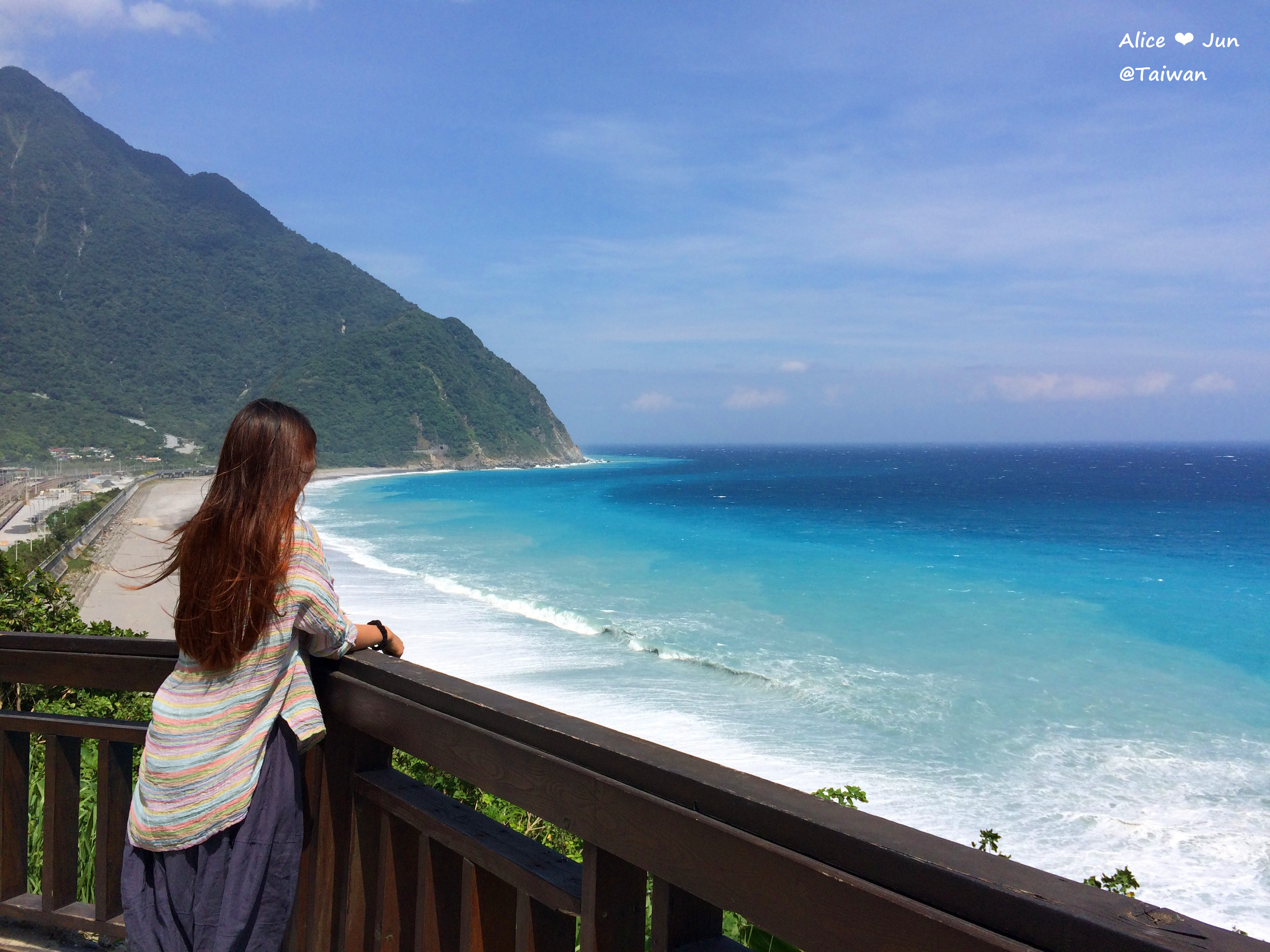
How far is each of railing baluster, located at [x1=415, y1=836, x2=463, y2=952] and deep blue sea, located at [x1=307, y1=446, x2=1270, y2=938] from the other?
946 cm

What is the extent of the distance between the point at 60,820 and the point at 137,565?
3802 cm

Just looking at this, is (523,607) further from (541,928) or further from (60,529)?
(60,529)

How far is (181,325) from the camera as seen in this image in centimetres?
6562

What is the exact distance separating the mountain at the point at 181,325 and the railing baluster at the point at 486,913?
44349 mm

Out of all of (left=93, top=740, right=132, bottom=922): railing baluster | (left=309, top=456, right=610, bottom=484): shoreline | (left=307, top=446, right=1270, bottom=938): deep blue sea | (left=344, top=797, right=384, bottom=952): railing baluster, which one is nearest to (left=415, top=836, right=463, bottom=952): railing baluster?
(left=344, top=797, right=384, bottom=952): railing baluster

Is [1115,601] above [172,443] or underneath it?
underneath

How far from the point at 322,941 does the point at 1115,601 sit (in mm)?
33740

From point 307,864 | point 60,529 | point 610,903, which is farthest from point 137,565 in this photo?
point 610,903

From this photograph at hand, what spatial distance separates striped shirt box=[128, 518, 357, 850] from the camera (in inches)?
61.6

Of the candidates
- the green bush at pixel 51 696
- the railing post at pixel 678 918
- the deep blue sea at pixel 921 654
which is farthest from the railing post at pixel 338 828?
the deep blue sea at pixel 921 654

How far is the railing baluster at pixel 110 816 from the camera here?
2.04 metres

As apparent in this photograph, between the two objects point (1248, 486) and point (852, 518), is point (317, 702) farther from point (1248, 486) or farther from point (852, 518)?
point (1248, 486)

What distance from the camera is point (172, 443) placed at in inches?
2601

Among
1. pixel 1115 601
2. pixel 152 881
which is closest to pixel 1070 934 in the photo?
pixel 152 881
